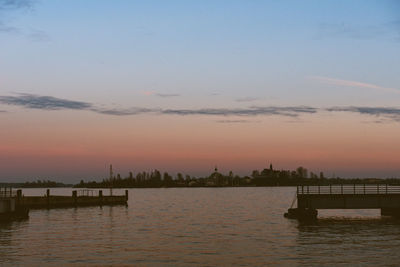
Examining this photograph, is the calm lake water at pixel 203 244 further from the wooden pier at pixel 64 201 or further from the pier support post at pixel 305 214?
the wooden pier at pixel 64 201

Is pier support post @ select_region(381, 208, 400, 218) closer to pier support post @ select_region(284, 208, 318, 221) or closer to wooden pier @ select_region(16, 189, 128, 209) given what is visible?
pier support post @ select_region(284, 208, 318, 221)

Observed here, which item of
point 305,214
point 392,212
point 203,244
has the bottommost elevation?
point 203,244

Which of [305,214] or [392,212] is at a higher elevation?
[305,214]

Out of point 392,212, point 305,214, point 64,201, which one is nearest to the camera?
point 305,214

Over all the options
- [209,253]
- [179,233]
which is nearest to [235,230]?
[179,233]

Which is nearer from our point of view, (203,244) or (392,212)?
(203,244)

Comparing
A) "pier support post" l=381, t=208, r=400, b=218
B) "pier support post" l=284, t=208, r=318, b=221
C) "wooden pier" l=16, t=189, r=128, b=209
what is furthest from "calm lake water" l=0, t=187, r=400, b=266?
"wooden pier" l=16, t=189, r=128, b=209

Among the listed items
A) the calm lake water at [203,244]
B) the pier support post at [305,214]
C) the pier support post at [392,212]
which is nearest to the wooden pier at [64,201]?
the calm lake water at [203,244]

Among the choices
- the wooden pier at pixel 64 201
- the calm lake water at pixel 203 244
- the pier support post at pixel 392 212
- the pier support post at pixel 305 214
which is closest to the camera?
the calm lake water at pixel 203 244

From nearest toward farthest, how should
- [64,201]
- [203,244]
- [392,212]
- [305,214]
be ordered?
1. [203,244]
2. [305,214]
3. [392,212]
4. [64,201]

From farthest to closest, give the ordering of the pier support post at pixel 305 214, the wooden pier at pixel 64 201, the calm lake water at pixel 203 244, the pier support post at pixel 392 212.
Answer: the wooden pier at pixel 64 201, the pier support post at pixel 392 212, the pier support post at pixel 305 214, the calm lake water at pixel 203 244

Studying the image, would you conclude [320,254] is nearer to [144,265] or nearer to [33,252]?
[144,265]

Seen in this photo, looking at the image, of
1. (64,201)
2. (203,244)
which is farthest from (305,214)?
(64,201)

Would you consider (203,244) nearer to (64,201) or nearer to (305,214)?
(305,214)
